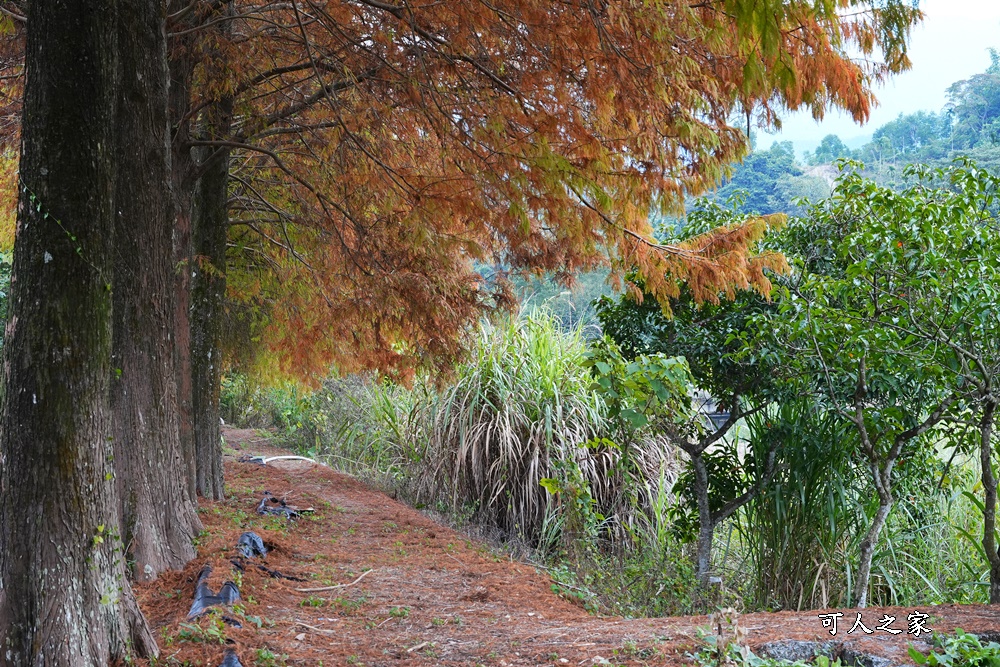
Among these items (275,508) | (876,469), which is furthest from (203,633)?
Result: (275,508)

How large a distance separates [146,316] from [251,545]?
1904mm

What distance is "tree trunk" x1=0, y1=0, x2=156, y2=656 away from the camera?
323 cm

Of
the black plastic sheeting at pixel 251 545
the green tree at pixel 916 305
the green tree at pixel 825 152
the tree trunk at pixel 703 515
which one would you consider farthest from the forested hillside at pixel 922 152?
the black plastic sheeting at pixel 251 545

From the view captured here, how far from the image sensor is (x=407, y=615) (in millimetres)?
4848

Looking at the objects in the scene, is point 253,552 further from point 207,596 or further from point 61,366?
point 61,366

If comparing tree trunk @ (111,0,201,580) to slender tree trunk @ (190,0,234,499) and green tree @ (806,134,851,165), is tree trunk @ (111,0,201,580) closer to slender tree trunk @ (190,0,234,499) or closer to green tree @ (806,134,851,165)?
slender tree trunk @ (190,0,234,499)

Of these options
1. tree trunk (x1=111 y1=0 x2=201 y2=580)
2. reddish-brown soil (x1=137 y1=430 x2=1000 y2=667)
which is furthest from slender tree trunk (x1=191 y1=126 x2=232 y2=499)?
tree trunk (x1=111 y1=0 x2=201 y2=580)

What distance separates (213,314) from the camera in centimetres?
782

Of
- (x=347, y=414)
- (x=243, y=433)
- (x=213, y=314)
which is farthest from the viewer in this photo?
(x=243, y=433)

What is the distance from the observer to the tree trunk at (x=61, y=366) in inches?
127

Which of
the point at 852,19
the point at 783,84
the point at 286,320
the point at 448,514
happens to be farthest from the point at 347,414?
the point at 783,84

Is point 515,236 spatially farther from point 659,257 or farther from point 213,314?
point 213,314

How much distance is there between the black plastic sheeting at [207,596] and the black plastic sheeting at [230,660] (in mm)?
643

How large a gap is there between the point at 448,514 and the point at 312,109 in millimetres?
4228
